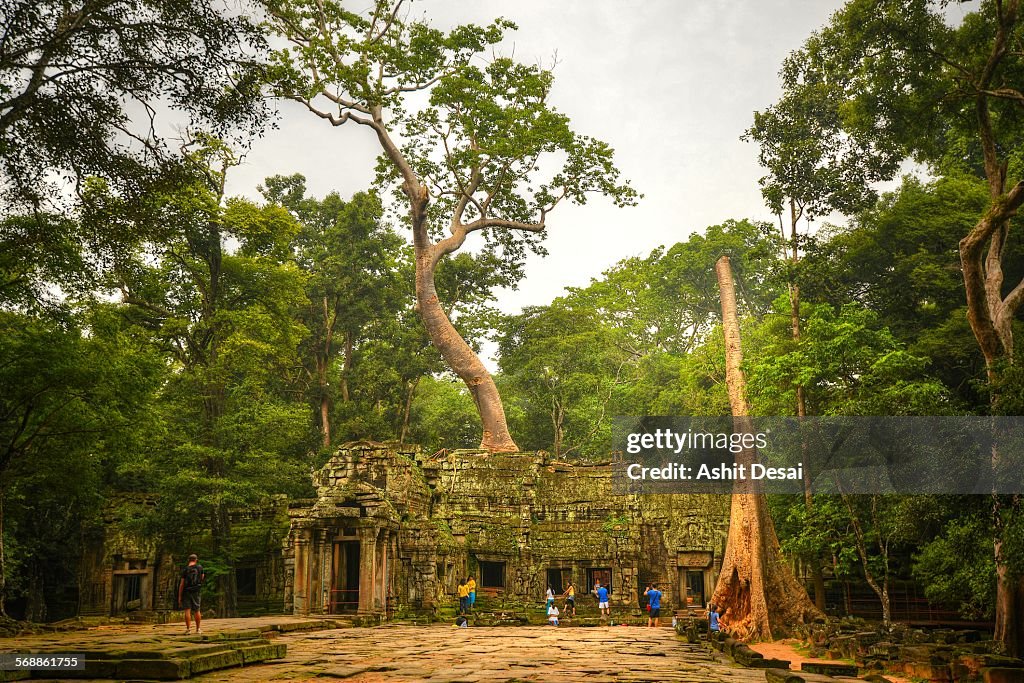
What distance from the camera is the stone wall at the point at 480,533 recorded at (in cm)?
2130

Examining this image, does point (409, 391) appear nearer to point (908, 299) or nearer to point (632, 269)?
point (632, 269)

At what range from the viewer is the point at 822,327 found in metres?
22.9

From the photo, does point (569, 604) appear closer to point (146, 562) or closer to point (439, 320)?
point (439, 320)

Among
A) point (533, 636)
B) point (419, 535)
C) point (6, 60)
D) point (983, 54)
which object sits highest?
point (983, 54)

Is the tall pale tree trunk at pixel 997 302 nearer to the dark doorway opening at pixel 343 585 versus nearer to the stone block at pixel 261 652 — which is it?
the stone block at pixel 261 652

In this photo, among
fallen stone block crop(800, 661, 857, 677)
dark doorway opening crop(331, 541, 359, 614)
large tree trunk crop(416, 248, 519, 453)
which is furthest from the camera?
large tree trunk crop(416, 248, 519, 453)

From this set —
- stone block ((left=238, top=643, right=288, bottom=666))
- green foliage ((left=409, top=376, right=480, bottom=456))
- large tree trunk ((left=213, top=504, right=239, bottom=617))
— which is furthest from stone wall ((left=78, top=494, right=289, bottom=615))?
stone block ((left=238, top=643, right=288, bottom=666))

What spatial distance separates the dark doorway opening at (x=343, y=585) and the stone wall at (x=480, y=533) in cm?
4

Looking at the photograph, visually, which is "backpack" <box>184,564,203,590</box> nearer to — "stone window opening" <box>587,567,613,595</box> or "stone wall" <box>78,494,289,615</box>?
"stone wall" <box>78,494,289,615</box>

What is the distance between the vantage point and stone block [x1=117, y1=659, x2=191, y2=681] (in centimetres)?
877

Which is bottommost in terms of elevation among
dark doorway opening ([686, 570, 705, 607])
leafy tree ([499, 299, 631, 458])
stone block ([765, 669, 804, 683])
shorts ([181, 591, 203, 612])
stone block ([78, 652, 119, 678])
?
dark doorway opening ([686, 570, 705, 607])

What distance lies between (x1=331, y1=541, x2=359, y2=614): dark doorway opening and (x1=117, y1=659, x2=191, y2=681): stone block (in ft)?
42.4

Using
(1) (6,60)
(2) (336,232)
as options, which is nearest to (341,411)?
(2) (336,232)

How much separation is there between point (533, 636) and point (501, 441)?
14.6m
